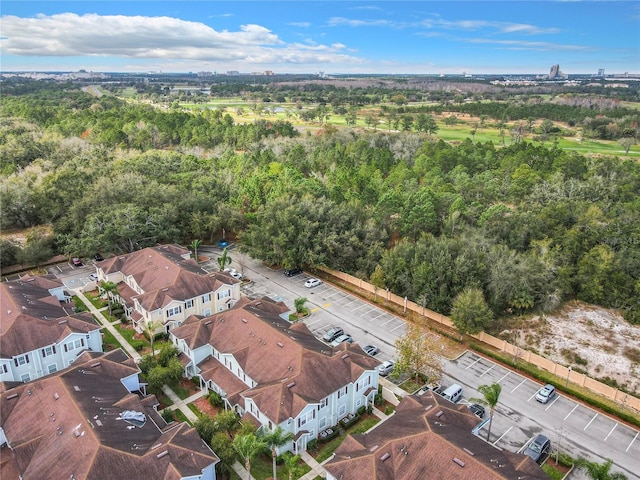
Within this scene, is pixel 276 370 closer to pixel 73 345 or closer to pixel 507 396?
pixel 73 345

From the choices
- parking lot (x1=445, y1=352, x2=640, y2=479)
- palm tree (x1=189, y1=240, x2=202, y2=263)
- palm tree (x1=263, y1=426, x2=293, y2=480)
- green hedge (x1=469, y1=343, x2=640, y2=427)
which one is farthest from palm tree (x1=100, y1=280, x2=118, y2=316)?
green hedge (x1=469, y1=343, x2=640, y2=427)

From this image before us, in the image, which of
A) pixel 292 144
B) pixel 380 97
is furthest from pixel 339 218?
pixel 380 97

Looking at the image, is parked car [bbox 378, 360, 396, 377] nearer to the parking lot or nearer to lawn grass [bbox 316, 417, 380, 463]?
the parking lot

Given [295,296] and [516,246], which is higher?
[516,246]

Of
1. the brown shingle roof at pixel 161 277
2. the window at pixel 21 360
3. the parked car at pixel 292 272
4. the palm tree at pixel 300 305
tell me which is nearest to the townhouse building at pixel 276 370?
the brown shingle roof at pixel 161 277

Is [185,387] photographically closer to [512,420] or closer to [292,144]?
[512,420]

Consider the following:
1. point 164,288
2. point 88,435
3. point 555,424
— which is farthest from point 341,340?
point 88,435

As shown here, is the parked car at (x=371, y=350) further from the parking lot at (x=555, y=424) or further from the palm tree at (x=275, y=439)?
the palm tree at (x=275, y=439)
